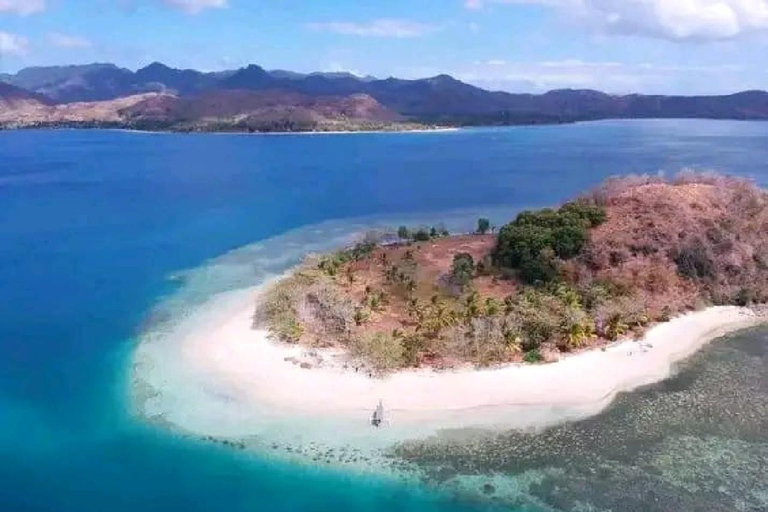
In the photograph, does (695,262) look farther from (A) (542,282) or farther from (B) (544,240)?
(A) (542,282)

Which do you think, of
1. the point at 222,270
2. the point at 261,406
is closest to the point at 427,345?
the point at 261,406

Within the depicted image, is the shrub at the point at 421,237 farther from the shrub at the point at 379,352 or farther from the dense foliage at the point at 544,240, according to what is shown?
the shrub at the point at 379,352

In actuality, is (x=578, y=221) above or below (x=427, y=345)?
above

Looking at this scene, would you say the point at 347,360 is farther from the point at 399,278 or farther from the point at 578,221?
the point at 578,221

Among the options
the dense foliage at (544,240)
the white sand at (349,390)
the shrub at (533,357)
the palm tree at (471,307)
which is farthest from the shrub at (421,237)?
the shrub at (533,357)

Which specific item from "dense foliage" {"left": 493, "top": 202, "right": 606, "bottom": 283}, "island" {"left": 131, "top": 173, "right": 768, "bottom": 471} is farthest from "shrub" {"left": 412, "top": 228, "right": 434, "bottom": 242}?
"dense foliage" {"left": 493, "top": 202, "right": 606, "bottom": 283}

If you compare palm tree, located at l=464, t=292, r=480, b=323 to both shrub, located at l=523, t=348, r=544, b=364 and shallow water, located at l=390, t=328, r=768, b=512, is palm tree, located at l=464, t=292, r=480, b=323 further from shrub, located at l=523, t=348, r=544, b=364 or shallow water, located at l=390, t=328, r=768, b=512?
shallow water, located at l=390, t=328, r=768, b=512
